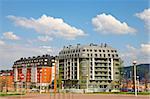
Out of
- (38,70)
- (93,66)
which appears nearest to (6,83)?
(93,66)

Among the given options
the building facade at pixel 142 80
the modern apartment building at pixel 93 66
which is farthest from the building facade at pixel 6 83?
the building facade at pixel 142 80

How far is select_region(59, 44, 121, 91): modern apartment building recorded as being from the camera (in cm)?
10406

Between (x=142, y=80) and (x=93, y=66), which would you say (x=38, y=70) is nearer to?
(x=93, y=66)

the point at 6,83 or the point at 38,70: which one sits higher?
the point at 38,70

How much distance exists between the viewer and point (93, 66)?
348 ft

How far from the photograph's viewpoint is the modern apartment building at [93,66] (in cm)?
10406

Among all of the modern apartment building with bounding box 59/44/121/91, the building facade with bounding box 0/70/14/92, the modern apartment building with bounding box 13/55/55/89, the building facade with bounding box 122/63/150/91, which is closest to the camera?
the building facade with bounding box 0/70/14/92

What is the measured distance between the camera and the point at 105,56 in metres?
108

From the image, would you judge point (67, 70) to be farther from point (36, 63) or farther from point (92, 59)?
point (36, 63)

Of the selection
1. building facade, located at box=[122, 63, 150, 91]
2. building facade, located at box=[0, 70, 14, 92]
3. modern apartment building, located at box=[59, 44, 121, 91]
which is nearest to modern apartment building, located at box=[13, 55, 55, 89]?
building facade, located at box=[0, 70, 14, 92]

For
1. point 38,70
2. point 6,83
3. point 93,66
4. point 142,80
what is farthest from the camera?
point 38,70

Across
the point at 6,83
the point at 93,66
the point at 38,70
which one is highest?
the point at 93,66

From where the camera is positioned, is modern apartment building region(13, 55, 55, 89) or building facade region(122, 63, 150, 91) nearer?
building facade region(122, 63, 150, 91)

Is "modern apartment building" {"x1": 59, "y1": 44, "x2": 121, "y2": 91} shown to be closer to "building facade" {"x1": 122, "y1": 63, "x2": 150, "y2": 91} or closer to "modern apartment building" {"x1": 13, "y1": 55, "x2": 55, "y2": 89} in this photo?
"building facade" {"x1": 122, "y1": 63, "x2": 150, "y2": 91}
